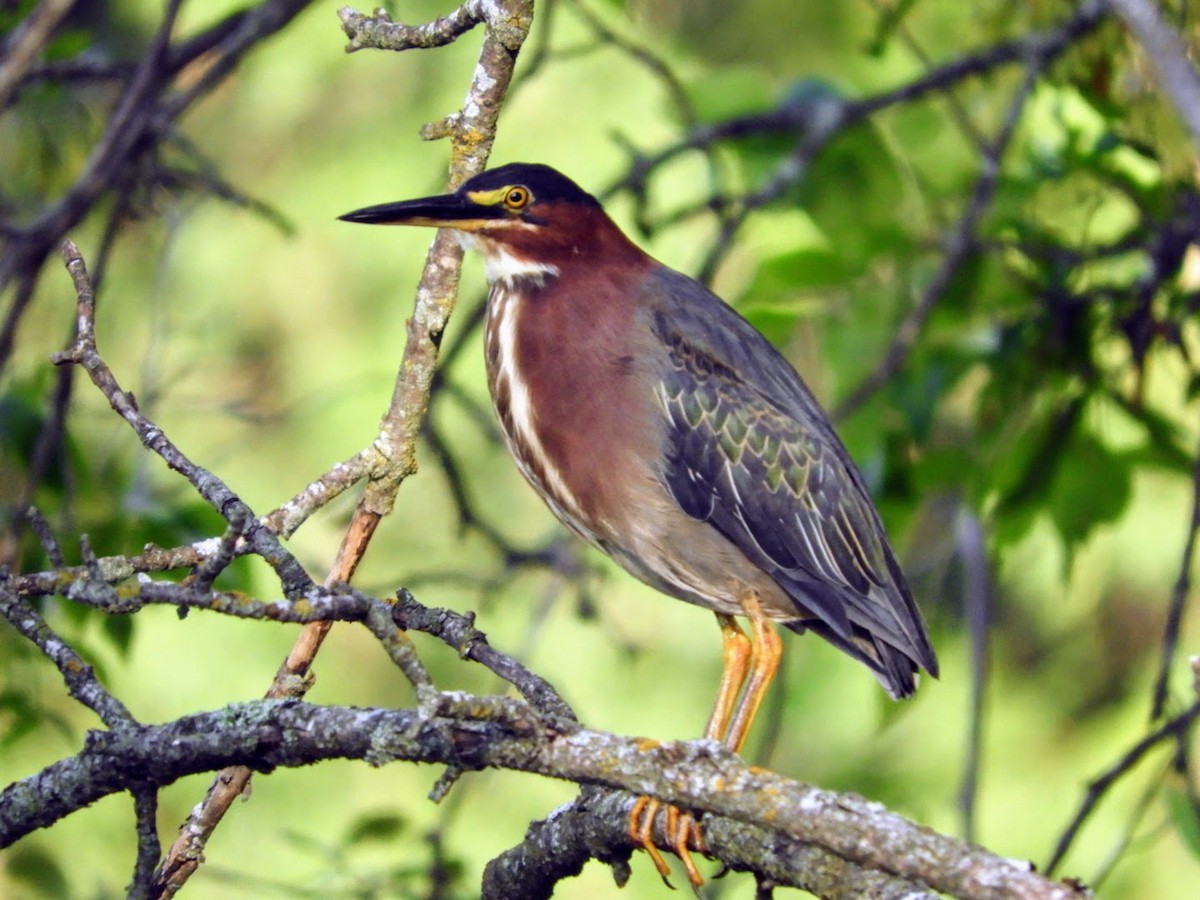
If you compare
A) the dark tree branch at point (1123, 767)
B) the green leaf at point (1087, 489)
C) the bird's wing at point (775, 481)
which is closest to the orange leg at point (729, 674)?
the bird's wing at point (775, 481)

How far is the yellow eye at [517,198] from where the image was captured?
3.45 metres

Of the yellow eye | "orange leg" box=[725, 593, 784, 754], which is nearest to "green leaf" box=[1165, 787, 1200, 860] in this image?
"orange leg" box=[725, 593, 784, 754]

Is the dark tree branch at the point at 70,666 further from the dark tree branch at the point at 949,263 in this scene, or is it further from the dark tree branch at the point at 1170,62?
the dark tree branch at the point at 949,263

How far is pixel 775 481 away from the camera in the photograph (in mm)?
3539

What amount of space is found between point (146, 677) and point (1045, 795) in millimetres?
4272

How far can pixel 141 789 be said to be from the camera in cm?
194

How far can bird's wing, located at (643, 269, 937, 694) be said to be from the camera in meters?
3.41

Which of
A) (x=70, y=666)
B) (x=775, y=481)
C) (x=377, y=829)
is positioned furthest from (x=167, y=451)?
(x=377, y=829)

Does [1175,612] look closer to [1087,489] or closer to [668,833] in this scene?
[1087,489]

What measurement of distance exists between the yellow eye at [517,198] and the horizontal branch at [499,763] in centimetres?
171

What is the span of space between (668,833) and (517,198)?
1.62 meters

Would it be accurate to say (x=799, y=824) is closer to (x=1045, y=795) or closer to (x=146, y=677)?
(x=1045, y=795)

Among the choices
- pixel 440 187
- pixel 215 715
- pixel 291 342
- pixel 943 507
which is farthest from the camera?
pixel 291 342

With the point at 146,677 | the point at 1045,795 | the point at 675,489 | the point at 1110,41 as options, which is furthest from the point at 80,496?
the point at 1045,795
